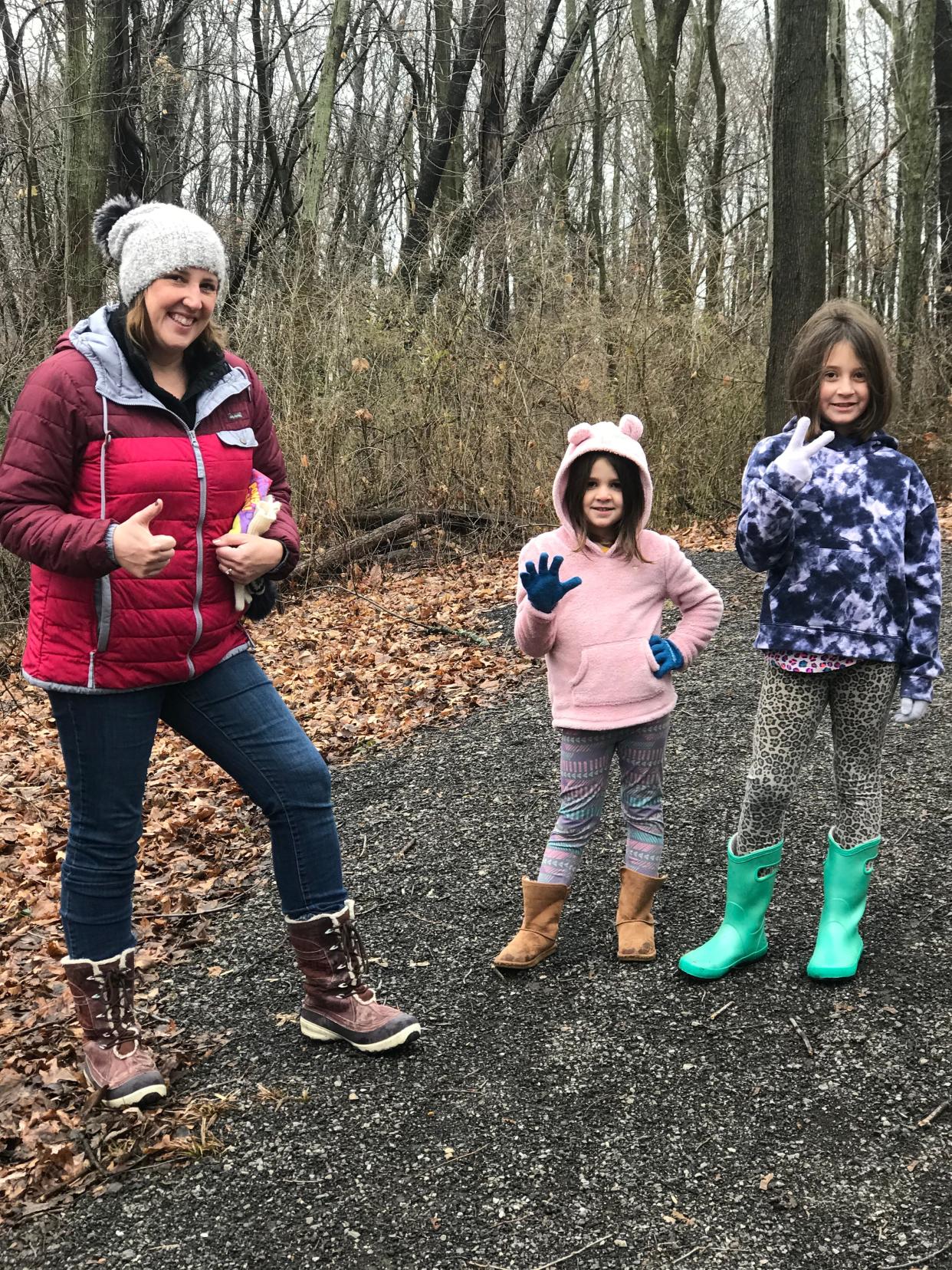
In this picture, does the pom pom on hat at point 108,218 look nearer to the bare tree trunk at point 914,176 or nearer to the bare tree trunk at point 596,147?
the bare tree trunk at point 914,176

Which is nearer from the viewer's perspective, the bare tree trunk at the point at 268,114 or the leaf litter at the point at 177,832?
the leaf litter at the point at 177,832

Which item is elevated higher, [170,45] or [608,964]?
[170,45]

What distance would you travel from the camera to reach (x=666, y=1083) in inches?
112

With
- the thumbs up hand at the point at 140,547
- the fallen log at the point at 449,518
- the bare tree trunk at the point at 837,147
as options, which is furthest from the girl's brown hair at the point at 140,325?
the bare tree trunk at the point at 837,147

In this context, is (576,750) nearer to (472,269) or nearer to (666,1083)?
(666,1083)

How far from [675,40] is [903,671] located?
17754mm

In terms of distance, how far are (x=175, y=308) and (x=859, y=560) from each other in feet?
6.20

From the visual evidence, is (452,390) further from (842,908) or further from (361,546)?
(842,908)

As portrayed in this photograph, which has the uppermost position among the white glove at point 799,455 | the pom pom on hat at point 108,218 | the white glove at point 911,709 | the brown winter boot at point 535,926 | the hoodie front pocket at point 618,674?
the pom pom on hat at point 108,218

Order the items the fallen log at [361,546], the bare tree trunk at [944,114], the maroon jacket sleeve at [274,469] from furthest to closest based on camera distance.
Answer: the bare tree trunk at [944,114] → the fallen log at [361,546] → the maroon jacket sleeve at [274,469]

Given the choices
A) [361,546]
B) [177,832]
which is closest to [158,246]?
[177,832]

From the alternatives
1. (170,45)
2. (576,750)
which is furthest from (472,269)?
(576,750)

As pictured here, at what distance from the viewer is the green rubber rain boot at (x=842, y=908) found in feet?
10.5

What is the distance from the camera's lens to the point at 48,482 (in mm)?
2574
